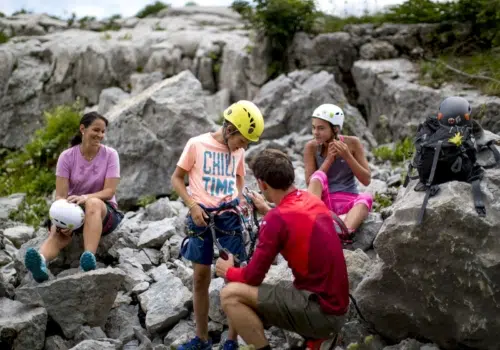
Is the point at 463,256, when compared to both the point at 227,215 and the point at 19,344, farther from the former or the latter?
the point at 19,344

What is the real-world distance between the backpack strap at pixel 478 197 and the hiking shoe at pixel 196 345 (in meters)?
2.61

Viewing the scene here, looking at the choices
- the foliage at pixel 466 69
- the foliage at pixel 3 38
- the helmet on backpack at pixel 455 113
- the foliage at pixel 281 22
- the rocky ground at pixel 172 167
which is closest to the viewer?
the rocky ground at pixel 172 167

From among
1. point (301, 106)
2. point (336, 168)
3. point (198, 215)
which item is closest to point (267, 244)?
point (198, 215)

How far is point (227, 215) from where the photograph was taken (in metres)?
5.45

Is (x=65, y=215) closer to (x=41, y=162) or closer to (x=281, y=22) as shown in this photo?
(x=41, y=162)

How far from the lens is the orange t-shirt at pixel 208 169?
17.9 feet

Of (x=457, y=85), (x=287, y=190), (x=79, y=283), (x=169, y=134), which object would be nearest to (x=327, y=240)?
(x=287, y=190)

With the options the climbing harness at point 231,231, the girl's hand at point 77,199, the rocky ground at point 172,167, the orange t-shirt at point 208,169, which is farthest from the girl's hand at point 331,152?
the girl's hand at point 77,199

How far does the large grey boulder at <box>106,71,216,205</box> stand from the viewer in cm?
1106

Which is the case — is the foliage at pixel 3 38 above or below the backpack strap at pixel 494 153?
below

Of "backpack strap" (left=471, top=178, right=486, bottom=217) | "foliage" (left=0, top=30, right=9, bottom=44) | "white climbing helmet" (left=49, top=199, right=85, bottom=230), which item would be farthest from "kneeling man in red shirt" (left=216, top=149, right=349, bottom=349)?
"foliage" (left=0, top=30, right=9, bottom=44)

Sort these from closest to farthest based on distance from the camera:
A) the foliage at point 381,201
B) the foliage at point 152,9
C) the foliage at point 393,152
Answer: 1. the foliage at point 381,201
2. the foliage at point 393,152
3. the foliage at point 152,9

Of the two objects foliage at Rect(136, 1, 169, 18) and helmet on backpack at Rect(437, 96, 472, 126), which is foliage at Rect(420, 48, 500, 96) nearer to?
helmet on backpack at Rect(437, 96, 472, 126)

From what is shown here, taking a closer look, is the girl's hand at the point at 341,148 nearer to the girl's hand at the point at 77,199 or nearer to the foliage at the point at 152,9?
the girl's hand at the point at 77,199
